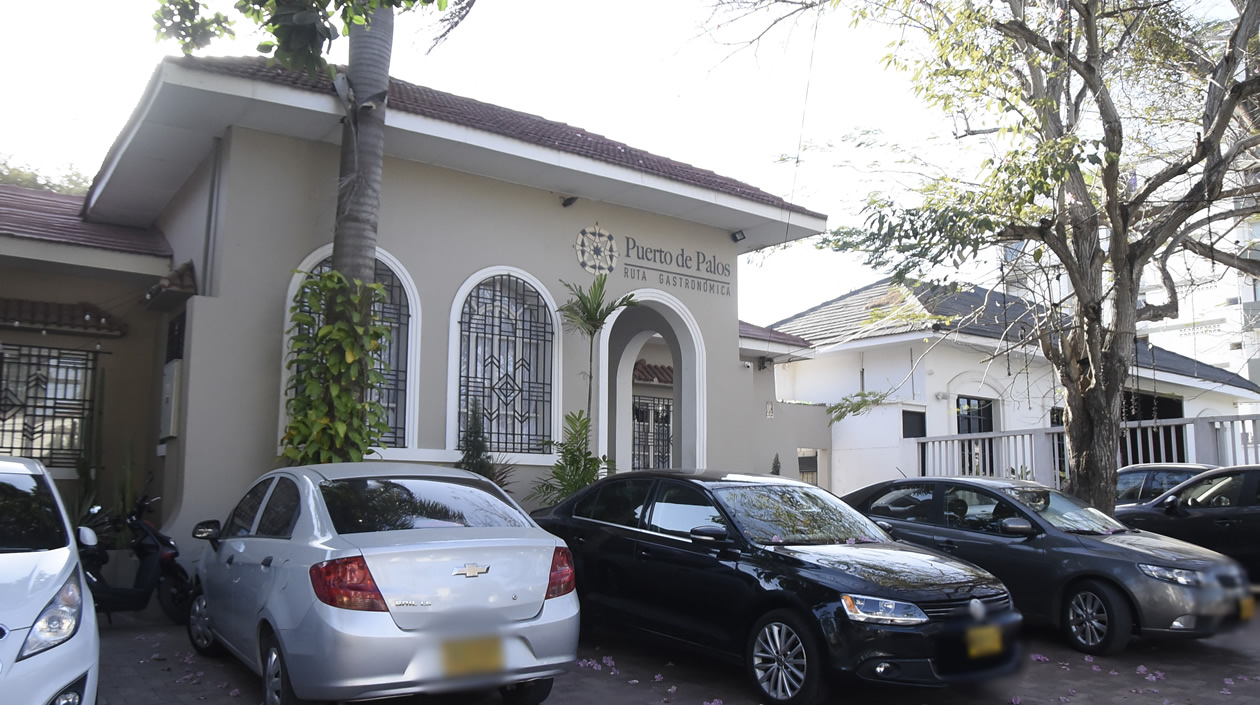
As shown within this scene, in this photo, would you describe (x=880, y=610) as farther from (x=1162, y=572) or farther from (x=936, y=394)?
(x=936, y=394)

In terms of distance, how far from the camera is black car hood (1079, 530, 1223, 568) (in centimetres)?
746

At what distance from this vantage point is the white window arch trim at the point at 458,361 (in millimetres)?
10945

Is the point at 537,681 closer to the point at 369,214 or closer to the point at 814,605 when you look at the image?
the point at 814,605

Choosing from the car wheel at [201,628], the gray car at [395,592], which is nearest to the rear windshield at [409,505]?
the gray car at [395,592]

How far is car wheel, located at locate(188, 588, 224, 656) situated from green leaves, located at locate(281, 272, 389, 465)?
194 centimetres

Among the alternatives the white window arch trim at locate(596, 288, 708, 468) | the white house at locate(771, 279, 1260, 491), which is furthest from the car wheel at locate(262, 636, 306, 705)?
the white house at locate(771, 279, 1260, 491)

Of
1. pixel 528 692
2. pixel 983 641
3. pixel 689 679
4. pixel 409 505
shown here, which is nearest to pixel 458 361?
pixel 689 679

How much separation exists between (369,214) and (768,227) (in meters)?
6.32

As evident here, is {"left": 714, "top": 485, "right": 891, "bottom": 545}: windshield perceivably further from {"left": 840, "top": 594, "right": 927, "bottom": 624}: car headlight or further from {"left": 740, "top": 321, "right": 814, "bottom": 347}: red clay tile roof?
{"left": 740, "top": 321, "right": 814, "bottom": 347}: red clay tile roof

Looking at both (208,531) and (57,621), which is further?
(208,531)

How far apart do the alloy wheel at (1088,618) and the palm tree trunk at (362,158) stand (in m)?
7.03

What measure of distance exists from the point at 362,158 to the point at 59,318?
14.5ft

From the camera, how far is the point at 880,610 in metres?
5.64

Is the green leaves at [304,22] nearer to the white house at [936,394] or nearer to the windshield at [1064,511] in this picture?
the windshield at [1064,511]
